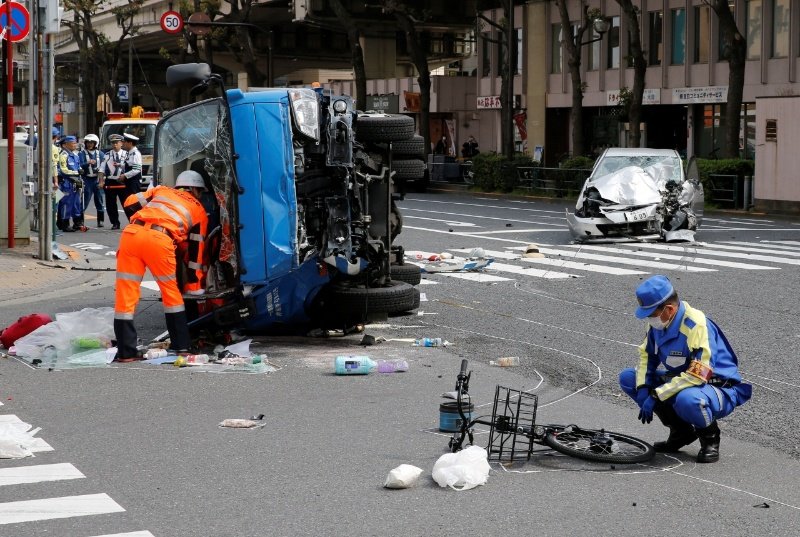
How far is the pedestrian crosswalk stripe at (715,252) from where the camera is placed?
793 inches

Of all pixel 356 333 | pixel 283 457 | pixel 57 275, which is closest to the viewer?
pixel 283 457

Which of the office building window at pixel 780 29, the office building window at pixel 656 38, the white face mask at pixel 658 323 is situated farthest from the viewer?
the office building window at pixel 656 38

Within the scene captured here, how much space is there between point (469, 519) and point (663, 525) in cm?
93

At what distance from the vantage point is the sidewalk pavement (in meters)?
16.3

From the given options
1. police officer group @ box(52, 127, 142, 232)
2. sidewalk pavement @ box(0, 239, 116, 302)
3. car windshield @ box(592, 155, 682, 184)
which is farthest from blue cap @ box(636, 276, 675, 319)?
police officer group @ box(52, 127, 142, 232)

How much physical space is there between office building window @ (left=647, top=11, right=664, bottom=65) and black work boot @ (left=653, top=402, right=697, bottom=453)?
4322 centimetres

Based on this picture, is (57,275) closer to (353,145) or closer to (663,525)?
(353,145)

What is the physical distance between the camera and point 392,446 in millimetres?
8039

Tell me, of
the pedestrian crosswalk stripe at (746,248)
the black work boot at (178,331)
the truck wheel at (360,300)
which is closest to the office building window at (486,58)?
the pedestrian crosswalk stripe at (746,248)

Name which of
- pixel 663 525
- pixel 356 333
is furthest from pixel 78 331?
pixel 663 525

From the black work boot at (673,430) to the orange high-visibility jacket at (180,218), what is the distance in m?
4.90

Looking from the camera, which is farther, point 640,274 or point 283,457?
point 640,274

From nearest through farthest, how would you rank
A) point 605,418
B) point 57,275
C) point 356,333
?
point 605,418 < point 356,333 < point 57,275

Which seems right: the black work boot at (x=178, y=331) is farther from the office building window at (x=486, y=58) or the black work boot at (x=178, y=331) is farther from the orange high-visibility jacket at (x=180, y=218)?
the office building window at (x=486, y=58)
